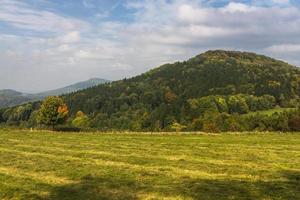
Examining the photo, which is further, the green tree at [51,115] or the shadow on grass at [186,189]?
the green tree at [51,115]

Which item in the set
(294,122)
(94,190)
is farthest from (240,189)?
(294,122)

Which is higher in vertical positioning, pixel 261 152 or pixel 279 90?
pixel 279 90

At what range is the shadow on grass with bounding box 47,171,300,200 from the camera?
612 inches

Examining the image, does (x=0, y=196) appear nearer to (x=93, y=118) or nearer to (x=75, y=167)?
(x=75, y=167)

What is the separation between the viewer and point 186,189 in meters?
16.6

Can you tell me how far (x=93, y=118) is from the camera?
170375mm

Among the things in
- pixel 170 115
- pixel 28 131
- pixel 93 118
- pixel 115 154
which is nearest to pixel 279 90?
pixel 170 115

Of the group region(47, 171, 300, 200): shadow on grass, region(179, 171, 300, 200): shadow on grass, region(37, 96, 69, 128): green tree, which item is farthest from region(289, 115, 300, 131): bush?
region(47, 171, 300, 200): shadow on grass

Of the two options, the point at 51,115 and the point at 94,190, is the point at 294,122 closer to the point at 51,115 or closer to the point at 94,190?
the point at 51,115

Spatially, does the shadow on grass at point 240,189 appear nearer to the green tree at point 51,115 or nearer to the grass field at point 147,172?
the grass field at point 147,172

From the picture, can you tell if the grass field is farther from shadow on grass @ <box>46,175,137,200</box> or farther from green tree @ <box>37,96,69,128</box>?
green tree @ <box>37,96,69,128</box>

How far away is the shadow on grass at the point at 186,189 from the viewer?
51.0 ft

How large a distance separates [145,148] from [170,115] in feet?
371

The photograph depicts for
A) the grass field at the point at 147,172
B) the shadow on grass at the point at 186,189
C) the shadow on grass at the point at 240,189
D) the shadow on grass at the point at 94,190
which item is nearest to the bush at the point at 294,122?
the grass field at the point at 147,172
